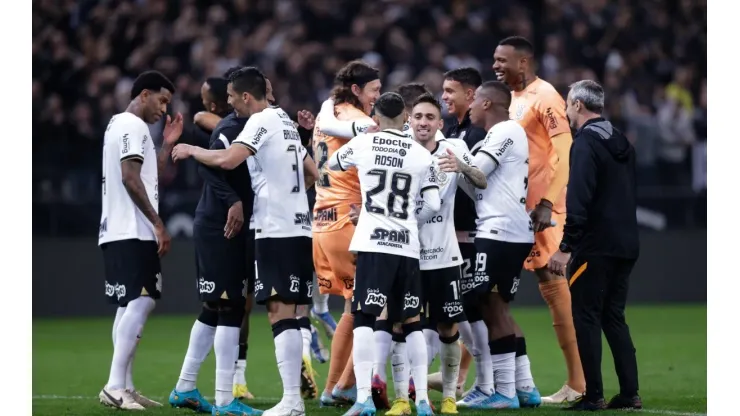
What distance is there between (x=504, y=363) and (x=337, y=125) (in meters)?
2.21

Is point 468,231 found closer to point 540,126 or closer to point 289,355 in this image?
point 540,126

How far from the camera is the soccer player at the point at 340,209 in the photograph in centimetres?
881

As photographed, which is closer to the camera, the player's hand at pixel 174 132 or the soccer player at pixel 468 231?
the soccer player at pixel 468 231

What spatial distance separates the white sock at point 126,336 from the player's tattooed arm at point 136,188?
2.03 ft

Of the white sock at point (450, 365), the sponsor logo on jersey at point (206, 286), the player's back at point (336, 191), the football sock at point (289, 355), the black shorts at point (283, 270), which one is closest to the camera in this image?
the football sock at point (289, 355)

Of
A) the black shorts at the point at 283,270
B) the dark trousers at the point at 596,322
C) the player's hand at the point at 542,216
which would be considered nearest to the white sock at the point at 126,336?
the black shorts at the point at 283,270

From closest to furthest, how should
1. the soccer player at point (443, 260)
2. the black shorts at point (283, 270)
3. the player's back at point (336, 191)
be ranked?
1. the black shorts at point (283, 270)
2. the soccer player at point (443, 260)
3. the player's back at point (336, 191)

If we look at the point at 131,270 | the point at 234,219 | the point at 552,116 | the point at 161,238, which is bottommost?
the point at 131,270

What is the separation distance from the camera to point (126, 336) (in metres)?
8.64

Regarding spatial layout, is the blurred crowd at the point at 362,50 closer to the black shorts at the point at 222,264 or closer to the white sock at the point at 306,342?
the white sock at the point at 306,342

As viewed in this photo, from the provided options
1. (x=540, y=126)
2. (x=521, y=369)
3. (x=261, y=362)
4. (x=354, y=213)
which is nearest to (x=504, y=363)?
(x=521, y=369)

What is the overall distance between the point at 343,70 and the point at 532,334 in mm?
6657

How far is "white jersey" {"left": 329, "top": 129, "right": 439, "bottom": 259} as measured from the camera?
A: 24.9 ft
